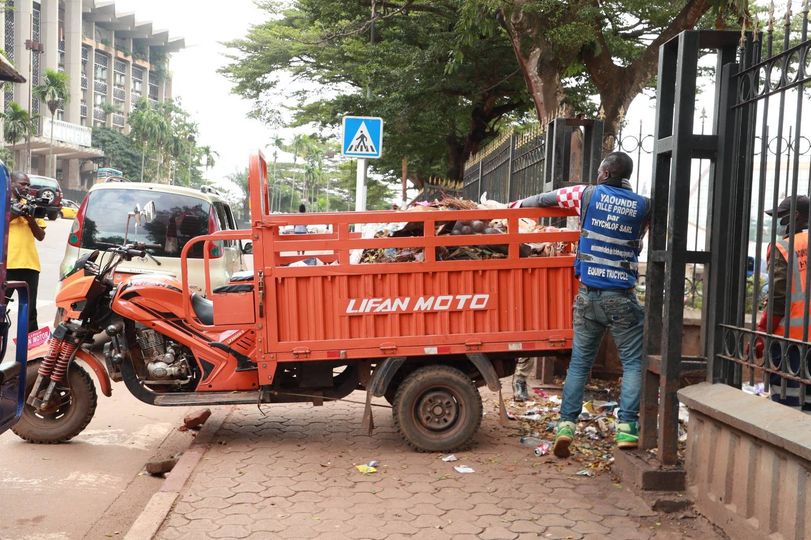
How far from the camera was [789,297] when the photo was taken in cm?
384

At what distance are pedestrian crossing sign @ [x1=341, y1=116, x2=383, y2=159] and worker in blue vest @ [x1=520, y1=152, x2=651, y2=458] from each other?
6.16 m

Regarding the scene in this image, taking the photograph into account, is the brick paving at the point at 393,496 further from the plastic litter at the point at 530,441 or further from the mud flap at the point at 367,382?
the mud flap at the point at 367,382

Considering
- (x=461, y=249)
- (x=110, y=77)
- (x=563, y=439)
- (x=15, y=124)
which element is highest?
(x=110, y=77)

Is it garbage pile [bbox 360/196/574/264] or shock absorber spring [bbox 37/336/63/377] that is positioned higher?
garbage pile [bbox 360/196/574/264]

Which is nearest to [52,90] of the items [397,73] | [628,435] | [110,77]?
[110,77]

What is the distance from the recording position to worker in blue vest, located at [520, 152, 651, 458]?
5.10m

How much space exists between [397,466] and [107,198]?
5.15 meters

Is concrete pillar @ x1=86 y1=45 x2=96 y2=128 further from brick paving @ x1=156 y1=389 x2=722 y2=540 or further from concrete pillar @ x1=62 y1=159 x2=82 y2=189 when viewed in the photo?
brick paving @ x1=156 y1=389 x2=722 y2=540

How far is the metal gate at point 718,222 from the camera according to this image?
4.11 m

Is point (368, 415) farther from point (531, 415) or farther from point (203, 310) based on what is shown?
point (531, 415)

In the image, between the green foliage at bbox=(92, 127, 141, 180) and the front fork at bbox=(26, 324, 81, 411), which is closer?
the front fork at bbox=(26, 324, 81, 411)

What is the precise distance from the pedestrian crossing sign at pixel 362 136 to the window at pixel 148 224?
2.67 meters

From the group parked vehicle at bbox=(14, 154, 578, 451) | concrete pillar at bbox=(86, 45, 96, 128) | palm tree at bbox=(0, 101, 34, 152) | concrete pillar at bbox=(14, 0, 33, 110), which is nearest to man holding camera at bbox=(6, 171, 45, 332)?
parked vehicle at bbox=(14, 154, 578, 451)

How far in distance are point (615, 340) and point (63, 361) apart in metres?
3.78
